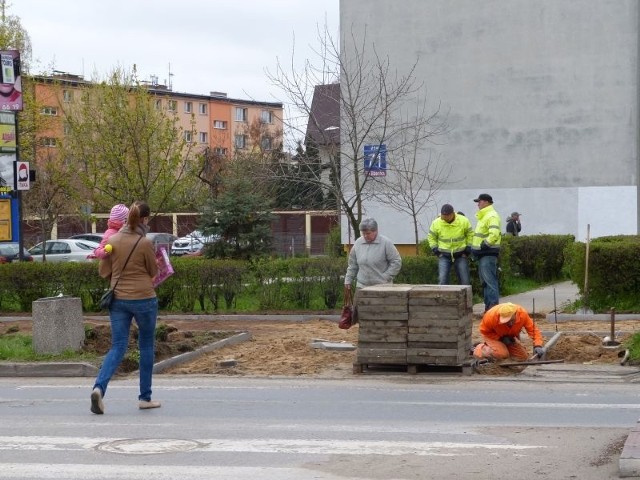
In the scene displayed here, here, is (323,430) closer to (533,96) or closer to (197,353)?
(197,353)

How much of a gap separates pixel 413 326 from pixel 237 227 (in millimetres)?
16344

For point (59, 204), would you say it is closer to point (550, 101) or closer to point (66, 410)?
point (550, 101)

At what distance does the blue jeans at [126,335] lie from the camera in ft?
32.8

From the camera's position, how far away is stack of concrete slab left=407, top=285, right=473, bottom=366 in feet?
39.4

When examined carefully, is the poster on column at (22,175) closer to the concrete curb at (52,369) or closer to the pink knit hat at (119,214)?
the concrete curb at (52,369)

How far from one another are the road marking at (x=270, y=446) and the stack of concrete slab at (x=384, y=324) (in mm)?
3779

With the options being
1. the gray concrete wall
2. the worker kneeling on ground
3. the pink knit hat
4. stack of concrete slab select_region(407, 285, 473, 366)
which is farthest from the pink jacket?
the gray concrete wall

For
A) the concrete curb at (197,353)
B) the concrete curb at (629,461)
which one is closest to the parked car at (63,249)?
the concrete curb at (197,353)

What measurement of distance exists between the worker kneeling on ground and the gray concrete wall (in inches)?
973

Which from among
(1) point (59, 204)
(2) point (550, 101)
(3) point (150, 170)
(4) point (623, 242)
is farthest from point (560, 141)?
(1) point (59, 204)

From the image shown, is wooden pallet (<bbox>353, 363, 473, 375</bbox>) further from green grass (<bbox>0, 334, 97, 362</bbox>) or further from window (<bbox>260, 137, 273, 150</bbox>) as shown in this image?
window (<bbox>260, 137, 273, 150</bbox>)

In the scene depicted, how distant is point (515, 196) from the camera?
37.9 meters

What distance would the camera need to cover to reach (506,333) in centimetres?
1272

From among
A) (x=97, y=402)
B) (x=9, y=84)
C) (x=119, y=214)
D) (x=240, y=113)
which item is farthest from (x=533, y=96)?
(x=240, y=113)
